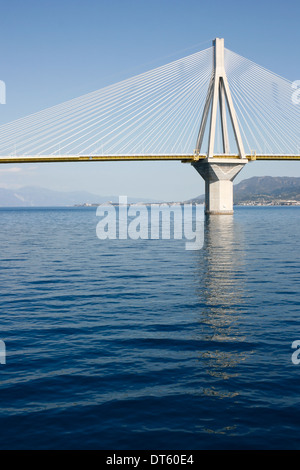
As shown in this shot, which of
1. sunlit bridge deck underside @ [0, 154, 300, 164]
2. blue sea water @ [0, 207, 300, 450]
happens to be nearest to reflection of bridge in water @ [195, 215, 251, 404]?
blue sea water @ [0, 207, 300, 450]

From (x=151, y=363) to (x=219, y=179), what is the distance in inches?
2993

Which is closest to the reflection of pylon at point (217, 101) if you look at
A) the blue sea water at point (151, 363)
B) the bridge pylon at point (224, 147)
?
the bridge pylon at point (224, 147)

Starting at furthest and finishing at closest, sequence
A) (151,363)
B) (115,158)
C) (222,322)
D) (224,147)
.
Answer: (224,147)
(115,158)
(222,322)
(151,363)

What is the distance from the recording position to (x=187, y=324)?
607 inches

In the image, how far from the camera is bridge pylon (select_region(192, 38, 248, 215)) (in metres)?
79.5

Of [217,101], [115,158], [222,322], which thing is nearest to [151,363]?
[222,322]

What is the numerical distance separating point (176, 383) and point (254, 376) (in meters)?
1.83

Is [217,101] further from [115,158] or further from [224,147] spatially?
[115,158]

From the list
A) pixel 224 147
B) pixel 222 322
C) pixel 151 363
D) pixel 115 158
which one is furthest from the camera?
pixel 224 147

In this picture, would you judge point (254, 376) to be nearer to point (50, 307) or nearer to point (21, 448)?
point (21, 448)

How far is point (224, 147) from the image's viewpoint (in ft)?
280

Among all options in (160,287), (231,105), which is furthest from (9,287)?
(231,105)

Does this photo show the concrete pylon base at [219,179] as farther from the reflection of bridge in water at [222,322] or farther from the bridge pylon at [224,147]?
the reflection of bridge in water at [222,322]

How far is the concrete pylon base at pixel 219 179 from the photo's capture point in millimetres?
82562
